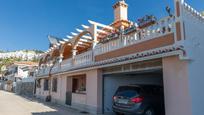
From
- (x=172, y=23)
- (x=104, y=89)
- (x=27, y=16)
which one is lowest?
(x=104, y=89)

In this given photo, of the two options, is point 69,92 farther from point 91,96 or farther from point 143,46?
point 143,46

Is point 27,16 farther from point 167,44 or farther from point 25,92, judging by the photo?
point 167,44

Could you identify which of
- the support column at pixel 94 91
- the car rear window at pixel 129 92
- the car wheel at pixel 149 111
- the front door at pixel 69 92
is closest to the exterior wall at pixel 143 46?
the support column at pixel 94 91

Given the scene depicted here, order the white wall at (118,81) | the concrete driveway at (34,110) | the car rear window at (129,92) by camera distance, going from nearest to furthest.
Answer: the car rear window at (129,92), the white wall at (118,81), the concrete driveway at (34,110)

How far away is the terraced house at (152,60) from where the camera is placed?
695cm

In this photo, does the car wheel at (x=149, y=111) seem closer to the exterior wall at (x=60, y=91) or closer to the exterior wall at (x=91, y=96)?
the exterior wall at (x=91, y=96)

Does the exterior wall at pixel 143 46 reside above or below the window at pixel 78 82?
above

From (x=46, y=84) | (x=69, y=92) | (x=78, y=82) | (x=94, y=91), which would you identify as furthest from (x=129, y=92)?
(x=46, y=84)

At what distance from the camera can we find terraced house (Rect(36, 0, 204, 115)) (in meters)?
6.95

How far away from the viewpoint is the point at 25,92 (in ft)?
111

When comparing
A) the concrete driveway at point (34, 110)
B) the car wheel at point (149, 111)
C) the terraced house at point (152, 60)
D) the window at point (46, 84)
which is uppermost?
the terraced house at point (152, 60)

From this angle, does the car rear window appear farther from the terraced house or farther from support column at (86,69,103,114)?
support column at (86,69,103,114)

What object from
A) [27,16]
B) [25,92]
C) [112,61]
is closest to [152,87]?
[112,61]

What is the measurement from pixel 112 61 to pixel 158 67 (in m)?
2.83
